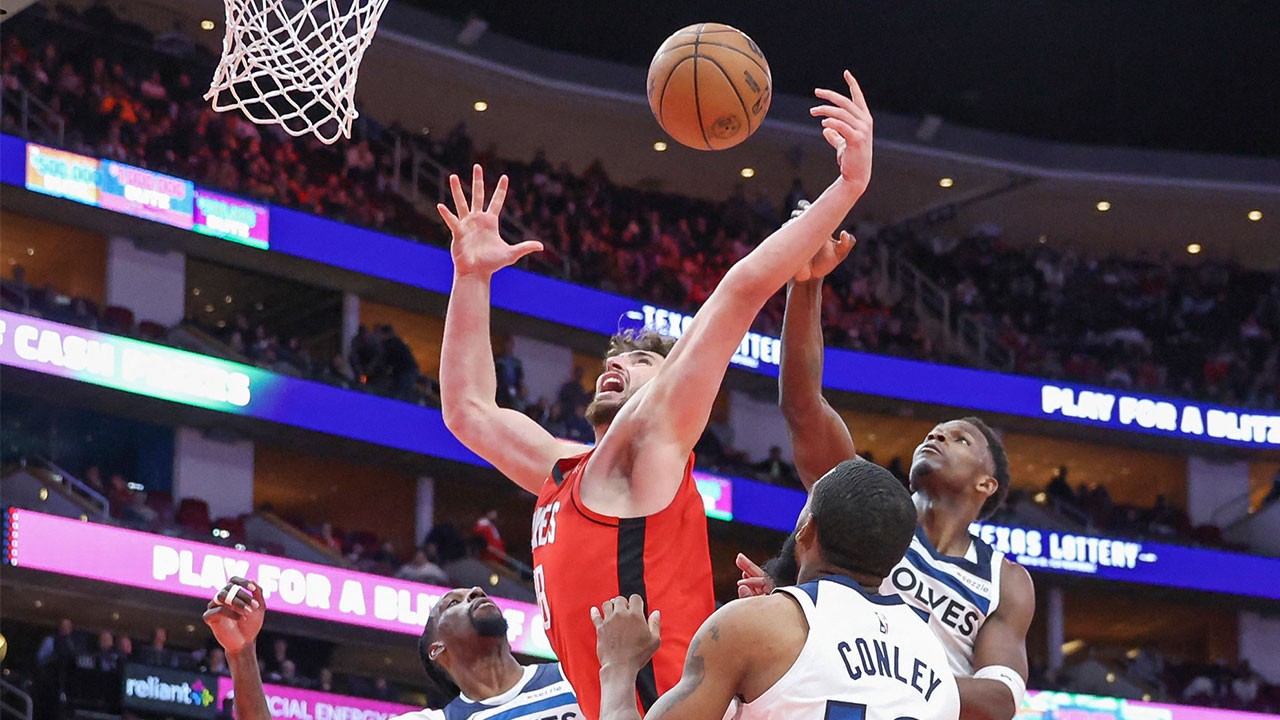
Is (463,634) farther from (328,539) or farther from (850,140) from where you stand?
(328,539)

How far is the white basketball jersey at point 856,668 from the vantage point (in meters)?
3.18

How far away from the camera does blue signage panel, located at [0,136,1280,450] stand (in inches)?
845

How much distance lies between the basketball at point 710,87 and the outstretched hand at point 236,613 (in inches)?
69.6

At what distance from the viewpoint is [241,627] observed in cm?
482

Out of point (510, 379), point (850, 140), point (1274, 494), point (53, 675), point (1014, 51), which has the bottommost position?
point (850, 140)

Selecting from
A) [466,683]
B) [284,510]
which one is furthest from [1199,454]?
[466,683]

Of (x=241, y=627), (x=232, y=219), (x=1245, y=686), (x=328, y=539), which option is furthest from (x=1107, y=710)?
(x=241, y=627)

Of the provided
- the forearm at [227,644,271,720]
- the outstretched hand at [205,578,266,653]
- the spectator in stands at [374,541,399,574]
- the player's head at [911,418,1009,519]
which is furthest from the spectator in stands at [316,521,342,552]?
Result: the player's head at [911,418,1009,519]

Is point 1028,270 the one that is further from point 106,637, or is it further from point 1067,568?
point 106,637

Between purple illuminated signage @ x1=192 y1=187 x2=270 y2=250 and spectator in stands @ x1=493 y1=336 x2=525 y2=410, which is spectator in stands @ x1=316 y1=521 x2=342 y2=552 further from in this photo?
purple illuminated signage @ x1=192 y1=187 x2=270 y2=250

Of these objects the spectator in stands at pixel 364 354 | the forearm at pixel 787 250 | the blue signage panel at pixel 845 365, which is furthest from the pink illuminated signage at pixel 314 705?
the forearm at pixel 787 250

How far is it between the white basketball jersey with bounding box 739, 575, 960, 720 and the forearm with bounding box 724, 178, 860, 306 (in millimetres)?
843

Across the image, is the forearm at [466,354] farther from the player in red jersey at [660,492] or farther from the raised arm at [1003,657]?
the raised arm at [1003,657]

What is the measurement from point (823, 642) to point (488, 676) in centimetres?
276
